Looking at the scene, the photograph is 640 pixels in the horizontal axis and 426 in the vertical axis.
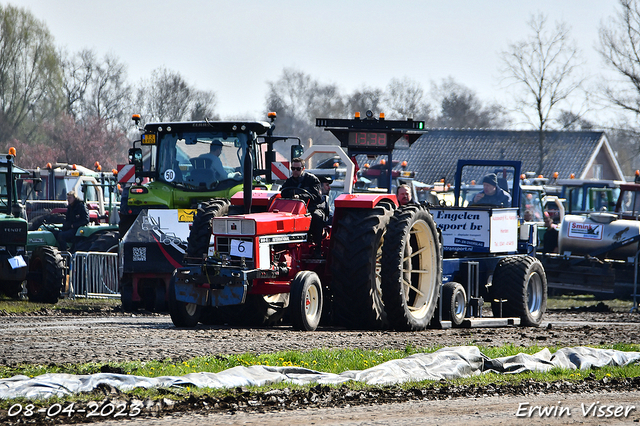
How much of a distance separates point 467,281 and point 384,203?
1975 millimetres

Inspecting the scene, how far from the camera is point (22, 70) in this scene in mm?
54156

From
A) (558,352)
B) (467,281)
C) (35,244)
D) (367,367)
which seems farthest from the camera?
(35,244)

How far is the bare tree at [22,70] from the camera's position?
53.5 meters

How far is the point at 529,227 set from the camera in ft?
45.2

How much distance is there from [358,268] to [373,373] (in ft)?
10.1

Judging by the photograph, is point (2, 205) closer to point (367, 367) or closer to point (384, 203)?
point (384, 203)

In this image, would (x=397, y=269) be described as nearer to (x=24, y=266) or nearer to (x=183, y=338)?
(x=183, y=338)

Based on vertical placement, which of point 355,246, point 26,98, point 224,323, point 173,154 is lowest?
point 224,323

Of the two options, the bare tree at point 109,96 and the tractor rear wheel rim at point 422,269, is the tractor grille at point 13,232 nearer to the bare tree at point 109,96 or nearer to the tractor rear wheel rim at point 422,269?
the tractor rear wheel rim at point 422,269

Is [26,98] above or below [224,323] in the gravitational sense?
above

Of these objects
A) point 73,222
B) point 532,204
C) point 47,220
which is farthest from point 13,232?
point 532,204

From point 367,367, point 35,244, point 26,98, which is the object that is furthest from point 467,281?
point 26,98

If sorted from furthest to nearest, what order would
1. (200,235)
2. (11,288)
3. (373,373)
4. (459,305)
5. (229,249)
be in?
(11,288), (459,305), (200,235), (229,249), (373,373)

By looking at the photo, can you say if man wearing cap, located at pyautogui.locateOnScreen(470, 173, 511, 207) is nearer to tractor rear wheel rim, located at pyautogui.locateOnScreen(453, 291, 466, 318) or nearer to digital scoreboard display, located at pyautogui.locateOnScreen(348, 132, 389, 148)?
tractor rear wheel rim, located at pyautogui.locateOnScreen(453, 291, 466, 318)
